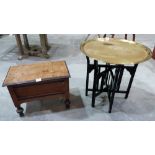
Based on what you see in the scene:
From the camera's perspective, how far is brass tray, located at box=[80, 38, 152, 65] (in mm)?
1630

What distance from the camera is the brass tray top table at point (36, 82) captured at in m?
1.81

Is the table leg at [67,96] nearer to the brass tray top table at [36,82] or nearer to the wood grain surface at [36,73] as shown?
the brass tray top table at [36,82]

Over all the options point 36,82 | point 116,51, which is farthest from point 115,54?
point 36,82

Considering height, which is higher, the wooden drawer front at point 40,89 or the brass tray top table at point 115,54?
the brass tray top table at point 115,54

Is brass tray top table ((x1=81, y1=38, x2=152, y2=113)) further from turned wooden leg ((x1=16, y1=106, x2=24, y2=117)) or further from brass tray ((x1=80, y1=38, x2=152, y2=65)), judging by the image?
turned wooden leg ((x1=16, y1=106, x2=24, y2=117))

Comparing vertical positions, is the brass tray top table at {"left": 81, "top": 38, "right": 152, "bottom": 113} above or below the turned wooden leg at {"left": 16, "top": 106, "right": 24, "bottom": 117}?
above

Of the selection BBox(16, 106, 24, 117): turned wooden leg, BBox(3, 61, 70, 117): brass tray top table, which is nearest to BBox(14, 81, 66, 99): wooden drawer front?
BBox(3, 61, 70, 117): brass tray top table

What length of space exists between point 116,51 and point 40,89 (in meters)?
0.99

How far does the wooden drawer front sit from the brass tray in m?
0.52

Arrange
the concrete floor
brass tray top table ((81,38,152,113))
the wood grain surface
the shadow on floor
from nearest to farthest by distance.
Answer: brass tray top table ((81,38,152,113)) < the wood grain surface < the concrete floor < the shadow on floor

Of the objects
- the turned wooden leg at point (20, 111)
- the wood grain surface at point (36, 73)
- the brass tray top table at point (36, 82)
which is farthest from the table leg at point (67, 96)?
the turned wooden leg at point (20, 111)

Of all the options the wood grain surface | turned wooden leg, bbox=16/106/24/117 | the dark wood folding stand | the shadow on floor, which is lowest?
the shadow on floor

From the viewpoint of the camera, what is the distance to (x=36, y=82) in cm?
183

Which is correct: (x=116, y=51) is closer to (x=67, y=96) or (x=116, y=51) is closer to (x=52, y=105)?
(x=67, y=96)
